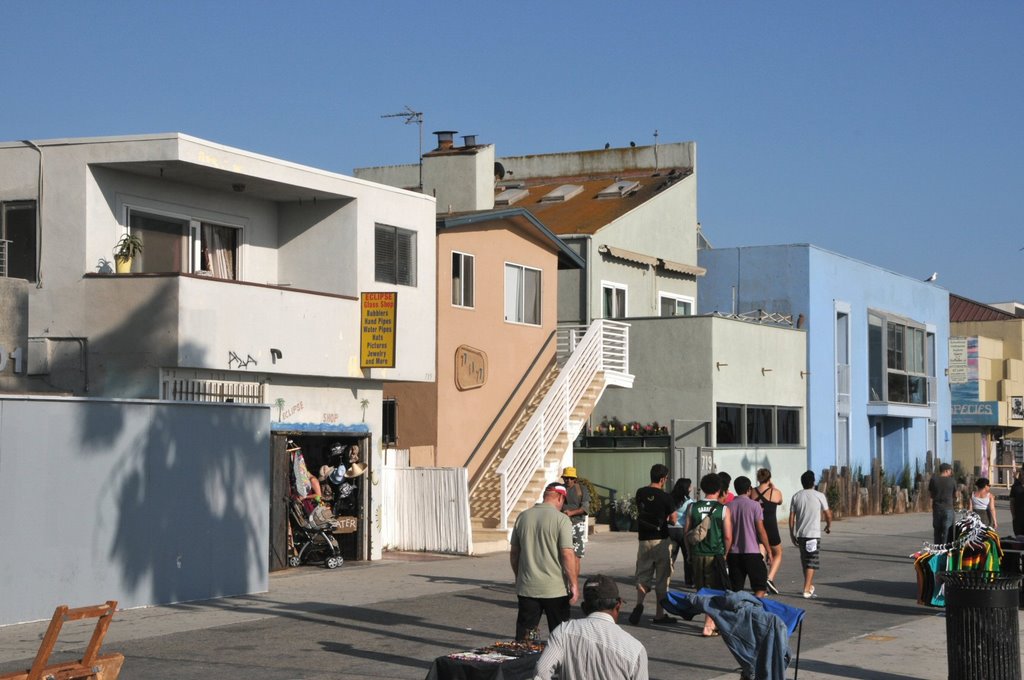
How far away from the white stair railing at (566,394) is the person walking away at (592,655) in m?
17.2

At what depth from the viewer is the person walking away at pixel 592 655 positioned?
741cm

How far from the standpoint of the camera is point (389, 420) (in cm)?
2633

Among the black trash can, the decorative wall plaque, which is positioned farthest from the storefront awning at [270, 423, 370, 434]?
the black trash can

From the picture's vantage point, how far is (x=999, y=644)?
10.9m

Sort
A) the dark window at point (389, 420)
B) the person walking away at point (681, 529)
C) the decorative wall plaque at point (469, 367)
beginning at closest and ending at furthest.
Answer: the person walking away at point (681, 529), the dark window at point (389, 420), the decorative wall plaque at point (469, 367)

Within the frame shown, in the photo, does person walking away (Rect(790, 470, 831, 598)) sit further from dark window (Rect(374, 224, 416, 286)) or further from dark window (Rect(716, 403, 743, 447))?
dark window (Rect(716, 403, 743, 447))

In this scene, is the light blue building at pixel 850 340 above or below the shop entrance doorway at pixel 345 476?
above

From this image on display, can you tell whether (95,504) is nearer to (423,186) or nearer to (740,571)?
(740,571)

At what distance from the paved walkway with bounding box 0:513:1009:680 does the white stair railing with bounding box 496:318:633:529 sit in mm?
4041

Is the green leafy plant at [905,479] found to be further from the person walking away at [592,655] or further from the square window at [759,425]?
the person walking away at [592,655]

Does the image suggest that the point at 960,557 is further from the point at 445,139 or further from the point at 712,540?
the point at 445,139

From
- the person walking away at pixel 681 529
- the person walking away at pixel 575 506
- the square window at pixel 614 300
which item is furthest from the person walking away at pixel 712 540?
the square window at pixel 614 300

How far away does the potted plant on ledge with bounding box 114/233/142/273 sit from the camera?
19.7m

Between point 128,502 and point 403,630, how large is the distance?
4.08 metres
